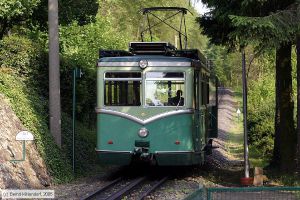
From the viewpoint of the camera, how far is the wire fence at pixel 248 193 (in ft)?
23.6

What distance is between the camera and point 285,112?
50.2 feet

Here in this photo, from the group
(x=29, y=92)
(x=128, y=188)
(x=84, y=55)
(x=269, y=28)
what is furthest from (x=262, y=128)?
(x=269, y=28)

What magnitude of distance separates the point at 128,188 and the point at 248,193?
5.79m

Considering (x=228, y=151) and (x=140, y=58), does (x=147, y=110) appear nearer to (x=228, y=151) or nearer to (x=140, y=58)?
(x=140, y=58)

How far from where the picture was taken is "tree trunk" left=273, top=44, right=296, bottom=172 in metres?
15.2

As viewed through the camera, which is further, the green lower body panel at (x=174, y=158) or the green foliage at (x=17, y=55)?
the green foliage at (x=17, y=55)

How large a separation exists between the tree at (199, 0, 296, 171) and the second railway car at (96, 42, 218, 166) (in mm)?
1501

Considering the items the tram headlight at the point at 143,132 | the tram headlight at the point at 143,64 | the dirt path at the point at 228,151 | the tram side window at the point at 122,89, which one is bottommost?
the dirt path at the point at 228,151

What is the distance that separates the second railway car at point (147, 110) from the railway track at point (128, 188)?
22.2 inches

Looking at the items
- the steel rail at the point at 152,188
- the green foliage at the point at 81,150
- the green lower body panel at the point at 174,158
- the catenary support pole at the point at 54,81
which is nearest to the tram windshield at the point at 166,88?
the green lower body panel at the point at 174,158

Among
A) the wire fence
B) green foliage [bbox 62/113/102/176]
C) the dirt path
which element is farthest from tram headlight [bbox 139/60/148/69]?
the wire fence

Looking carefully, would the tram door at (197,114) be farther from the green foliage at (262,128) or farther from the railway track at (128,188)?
the green foliage at (262,128)

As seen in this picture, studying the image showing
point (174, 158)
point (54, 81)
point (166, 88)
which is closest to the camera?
point (174, 158)

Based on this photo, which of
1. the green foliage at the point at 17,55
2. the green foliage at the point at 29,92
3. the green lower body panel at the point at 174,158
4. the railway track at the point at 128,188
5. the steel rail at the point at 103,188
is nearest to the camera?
the steel rail at the point at 103,188
